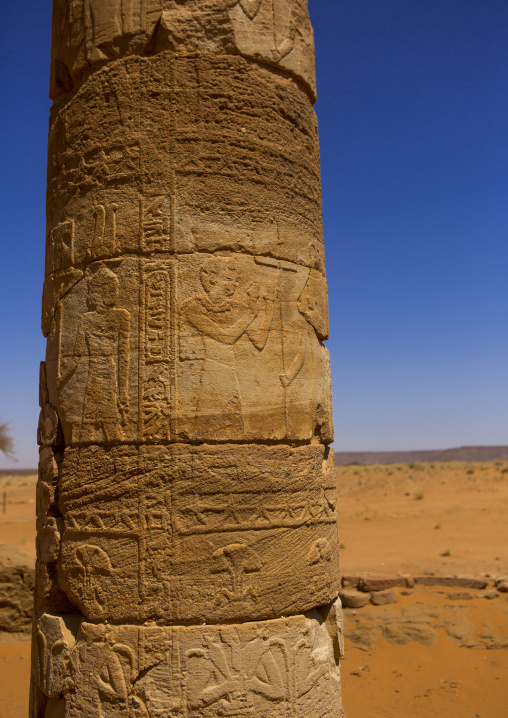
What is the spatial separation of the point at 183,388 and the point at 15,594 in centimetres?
583

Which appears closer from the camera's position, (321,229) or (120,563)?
(120,563)

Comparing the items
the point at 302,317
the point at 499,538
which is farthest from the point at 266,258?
the point at 499,538

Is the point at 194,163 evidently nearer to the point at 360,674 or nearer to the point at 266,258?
the point at 266,258

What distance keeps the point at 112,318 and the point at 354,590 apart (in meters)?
6.78

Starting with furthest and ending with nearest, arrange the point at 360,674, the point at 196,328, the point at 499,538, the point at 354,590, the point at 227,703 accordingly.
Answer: the point at 499,538, the point at 354,590, the point at 360,674, the point at 196,328, the point at 227,703

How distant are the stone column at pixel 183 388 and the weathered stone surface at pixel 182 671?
10 mm

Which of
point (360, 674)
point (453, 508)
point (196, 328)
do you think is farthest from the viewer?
point (453, 508)

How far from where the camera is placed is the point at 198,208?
326 cm

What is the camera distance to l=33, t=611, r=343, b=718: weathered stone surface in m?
2.91

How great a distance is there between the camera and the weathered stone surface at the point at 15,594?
297 inches

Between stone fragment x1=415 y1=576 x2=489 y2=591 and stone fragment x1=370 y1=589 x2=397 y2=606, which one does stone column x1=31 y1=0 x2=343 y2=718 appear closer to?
stone fragment x1=370 y1=589 x2=397 y2=606

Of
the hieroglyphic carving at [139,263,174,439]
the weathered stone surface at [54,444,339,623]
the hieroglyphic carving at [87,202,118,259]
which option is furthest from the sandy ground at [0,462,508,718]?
the hieroglyphic carving at [87,202,118,259]

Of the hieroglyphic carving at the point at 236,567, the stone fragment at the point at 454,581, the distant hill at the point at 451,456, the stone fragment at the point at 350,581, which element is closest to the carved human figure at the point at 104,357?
the hieroglyphic carving at the point at 236,567

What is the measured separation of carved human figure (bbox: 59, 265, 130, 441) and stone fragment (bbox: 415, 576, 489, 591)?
7.42 metres
